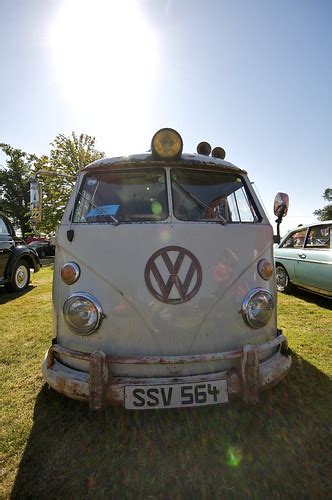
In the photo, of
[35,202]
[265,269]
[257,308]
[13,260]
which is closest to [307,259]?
[265,269]

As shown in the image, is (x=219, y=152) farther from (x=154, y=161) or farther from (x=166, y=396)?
(x=166, y=396)

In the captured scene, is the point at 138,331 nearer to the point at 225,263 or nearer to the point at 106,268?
the point at 106,268

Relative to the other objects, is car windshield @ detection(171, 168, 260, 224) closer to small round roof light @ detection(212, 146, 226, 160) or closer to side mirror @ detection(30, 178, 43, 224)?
small round roof light @ detection(212, 146, 226, 160)

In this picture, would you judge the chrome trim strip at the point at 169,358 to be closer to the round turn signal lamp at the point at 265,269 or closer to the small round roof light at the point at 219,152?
the round turn signal lamp at the point at 265,269

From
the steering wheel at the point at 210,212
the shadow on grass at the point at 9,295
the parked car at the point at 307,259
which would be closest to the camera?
the steering wheel at the point at 210,212

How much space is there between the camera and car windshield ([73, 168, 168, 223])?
2.59 metres

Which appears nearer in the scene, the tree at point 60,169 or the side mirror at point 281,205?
the side mirror at point 281,205

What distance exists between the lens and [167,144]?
8.48ft

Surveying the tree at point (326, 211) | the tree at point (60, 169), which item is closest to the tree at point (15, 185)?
the tree at point (60, 169)

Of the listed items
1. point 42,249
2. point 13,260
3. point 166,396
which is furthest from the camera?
point 42,249

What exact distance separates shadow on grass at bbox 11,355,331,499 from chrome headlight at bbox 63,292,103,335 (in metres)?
0.83

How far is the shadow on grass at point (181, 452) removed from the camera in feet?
5.86

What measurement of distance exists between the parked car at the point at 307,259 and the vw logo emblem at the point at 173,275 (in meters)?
4.37

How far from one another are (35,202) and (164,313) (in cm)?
192
